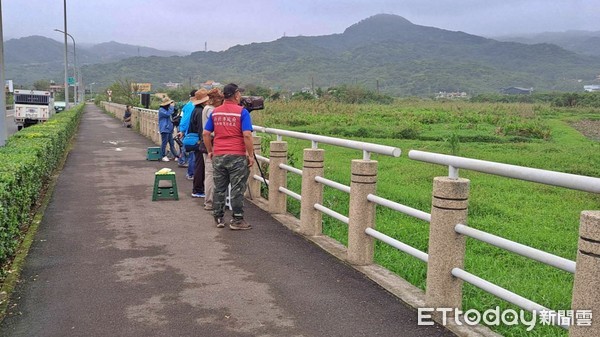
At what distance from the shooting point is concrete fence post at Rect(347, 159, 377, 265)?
5742 millimetres

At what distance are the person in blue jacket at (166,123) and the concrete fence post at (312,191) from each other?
8.50m

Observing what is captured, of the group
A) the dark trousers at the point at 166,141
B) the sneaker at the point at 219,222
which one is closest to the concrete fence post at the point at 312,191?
the sneaker at the point at 219,222

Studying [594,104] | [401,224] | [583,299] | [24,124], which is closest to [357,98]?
[594,104]

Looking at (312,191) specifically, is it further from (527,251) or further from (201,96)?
(527,251)

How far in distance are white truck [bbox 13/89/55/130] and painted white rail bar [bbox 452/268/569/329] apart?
3208 centimetres

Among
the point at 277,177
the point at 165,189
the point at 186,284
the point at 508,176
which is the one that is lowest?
the point at 186,284

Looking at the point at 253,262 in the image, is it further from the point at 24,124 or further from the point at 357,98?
the point at 357,98

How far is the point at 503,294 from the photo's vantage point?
12.7 feet

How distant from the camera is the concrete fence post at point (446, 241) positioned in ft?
14.2

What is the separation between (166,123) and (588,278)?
42.9 ft

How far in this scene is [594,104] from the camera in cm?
7588

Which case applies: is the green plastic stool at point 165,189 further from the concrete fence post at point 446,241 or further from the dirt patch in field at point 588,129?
the dirt patch in field at point 588,129

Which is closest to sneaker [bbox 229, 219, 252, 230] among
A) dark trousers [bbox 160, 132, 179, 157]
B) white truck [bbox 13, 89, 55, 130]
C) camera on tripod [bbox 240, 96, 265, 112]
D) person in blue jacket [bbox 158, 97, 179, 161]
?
camera on tripod [bbox 240, 96, 265, 112]

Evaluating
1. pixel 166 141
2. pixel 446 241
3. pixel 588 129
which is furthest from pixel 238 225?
pixel 588 129
